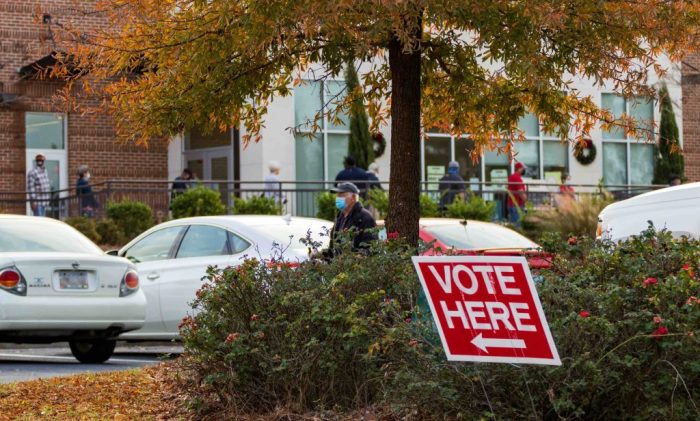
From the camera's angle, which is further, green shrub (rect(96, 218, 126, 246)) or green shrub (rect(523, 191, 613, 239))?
green shrub (rect(96, 218, 126, 246))

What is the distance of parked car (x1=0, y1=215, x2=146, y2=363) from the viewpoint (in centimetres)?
1229

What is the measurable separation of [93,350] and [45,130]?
54.7ft

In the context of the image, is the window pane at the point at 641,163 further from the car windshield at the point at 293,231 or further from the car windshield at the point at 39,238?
the car windshield at the point at 39,238

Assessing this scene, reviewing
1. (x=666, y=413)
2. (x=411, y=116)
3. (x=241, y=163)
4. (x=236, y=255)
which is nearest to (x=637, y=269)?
(x=666, y=413)

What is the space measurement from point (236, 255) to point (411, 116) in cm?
418

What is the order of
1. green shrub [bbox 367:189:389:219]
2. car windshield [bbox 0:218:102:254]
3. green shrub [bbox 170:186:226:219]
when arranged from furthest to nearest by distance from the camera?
green shrub [bbox 170:186:226:219], green shrub [bbox 367:189:389:219], car windshield [bbox 0:218:102:254]

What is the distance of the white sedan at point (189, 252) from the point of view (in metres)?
Result: 13.5

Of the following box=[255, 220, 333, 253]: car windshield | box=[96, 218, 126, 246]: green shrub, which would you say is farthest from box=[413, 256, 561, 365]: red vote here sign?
box=[96, 218, 126, 246]: green shrub

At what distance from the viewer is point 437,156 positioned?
30.6 meters

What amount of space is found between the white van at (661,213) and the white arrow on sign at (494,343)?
4.29 meters

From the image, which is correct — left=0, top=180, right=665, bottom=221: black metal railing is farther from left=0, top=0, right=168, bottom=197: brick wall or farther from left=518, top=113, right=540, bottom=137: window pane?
left=518, top=113, right=540, bottom=137: window pane

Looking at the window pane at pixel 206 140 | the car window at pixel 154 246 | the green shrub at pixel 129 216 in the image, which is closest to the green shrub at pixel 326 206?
the green shrub at pixel 129 216

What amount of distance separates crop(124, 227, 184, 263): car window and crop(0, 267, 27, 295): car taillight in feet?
7.11

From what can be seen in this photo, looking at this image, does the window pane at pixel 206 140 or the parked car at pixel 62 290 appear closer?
the parked car at pixel 62 290
